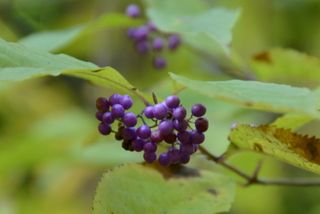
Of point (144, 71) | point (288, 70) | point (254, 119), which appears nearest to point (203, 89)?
point (288, 70)

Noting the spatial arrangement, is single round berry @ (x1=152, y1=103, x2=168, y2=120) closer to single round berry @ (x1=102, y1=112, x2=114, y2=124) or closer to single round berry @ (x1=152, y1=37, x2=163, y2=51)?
single round berry @ (x1=102, y1=112, x2=114, y2=124)

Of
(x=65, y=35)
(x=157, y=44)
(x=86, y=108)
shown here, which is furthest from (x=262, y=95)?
(x=86, y=108)

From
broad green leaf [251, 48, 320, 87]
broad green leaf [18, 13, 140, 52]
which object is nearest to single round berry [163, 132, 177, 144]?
broad green leaf [18, 13, 140, 52]

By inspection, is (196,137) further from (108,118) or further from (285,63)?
(285,63)

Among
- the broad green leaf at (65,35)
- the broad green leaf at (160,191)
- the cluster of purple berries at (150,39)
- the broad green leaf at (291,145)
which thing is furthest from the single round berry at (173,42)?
the broad green leaf at (291,145)

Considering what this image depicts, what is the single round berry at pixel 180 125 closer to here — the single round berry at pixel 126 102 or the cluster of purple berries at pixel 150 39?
the single round berry at pixel 126 102

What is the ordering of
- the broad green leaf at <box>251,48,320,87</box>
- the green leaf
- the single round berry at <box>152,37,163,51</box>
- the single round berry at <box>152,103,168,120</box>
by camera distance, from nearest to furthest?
1. the single round berry at <box>152,103,168,120</box>
2. the green leaf
3. the broad green leaf at <box>251,48,320,87</box>
4. the single round berry at <box>152,37,163,51</box>
